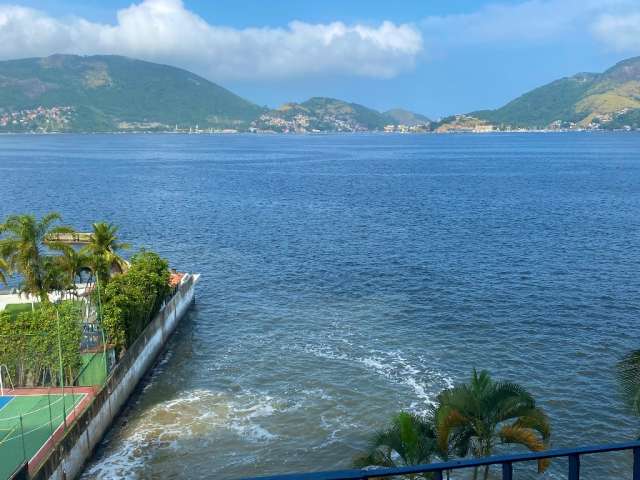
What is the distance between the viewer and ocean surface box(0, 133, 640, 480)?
90.2 ft

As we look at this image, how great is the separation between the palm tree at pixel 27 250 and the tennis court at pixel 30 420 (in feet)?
29.0

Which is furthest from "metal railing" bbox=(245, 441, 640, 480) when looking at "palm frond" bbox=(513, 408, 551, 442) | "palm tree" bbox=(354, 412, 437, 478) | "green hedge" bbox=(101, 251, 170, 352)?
"green hedge" bbox=(101, 251, 170, 352)

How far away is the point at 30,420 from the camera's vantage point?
2534 centimetres

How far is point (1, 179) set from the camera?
448 ft

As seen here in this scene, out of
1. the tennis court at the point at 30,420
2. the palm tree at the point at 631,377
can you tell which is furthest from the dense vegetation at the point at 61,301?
the palm tree at the point at 631,377

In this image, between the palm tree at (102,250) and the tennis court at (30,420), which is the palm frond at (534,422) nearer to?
the tennis court at (30,420)

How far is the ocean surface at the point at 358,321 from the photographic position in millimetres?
27500

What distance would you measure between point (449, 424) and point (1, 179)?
142m

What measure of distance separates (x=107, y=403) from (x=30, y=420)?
3409 millimetres

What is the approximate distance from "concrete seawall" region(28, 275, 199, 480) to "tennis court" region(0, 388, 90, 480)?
677 millimetres

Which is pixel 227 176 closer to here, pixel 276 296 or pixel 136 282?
pixel 276 296

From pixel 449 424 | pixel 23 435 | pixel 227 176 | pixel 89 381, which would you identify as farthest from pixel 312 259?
pixel 227 176

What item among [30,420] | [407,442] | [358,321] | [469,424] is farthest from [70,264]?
[469,424]

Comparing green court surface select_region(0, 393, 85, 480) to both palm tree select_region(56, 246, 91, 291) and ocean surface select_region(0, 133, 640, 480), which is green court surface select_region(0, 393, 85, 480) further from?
palm tree select_region(56, 246, 91, 291)
